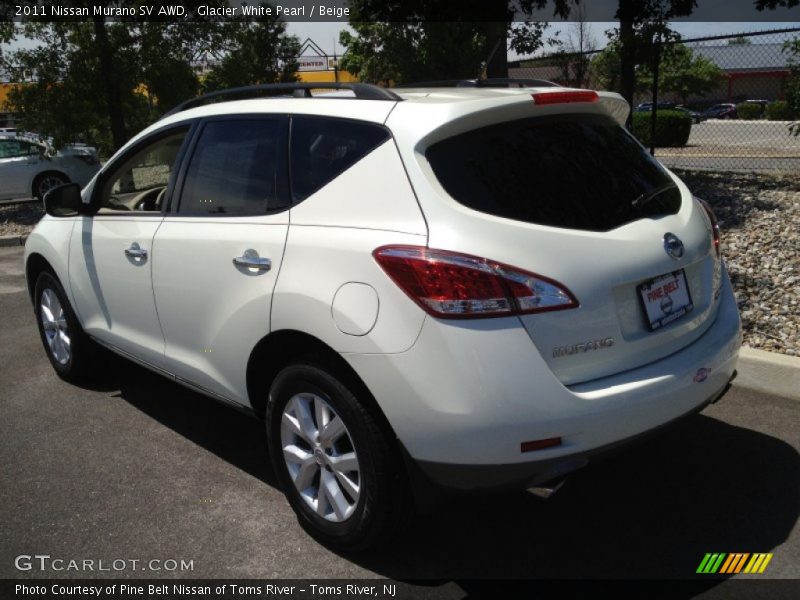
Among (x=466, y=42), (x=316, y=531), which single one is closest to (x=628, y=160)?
(x=316, y=531)

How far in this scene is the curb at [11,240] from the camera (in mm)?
11305

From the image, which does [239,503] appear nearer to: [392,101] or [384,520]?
[384,520]

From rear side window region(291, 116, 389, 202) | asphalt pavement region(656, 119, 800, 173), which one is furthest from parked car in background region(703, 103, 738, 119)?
rear side window region(291, 116, 389, 202)

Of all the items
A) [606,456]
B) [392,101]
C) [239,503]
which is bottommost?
[239,503]

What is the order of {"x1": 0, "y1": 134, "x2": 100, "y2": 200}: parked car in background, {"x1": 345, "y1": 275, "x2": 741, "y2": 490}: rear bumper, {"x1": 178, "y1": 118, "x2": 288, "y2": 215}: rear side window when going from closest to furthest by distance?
1. {"x1": 345, "y1": 275, "x2": 741, "y2": 490}: rear bumper
2. {"x1": 178, "y1": 118, "x2": 288, "y2": 215}: rear side window
3. {"x1": 0, "y1": 134, "x2": 100, "y2": 200}: parked car in background

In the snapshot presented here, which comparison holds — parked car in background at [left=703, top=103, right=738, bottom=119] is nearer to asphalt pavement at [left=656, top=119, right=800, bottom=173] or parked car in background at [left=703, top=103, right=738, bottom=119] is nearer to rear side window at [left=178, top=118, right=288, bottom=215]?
asphalt pavement at [left=656, top=119, right=800, bottom=173]

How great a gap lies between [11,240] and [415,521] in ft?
33.6

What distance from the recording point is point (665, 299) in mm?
2793

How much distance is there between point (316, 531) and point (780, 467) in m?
2.16

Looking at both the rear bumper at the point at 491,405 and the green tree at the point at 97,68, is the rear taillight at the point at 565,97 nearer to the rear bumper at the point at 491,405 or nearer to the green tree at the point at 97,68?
the rear bumper at the point at 491,405


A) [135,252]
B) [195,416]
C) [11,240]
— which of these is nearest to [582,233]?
[135,252]

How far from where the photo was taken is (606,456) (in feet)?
8.43

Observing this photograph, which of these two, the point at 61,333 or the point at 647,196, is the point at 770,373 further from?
the point at 61,333

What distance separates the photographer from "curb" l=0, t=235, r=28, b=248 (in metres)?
11.3
